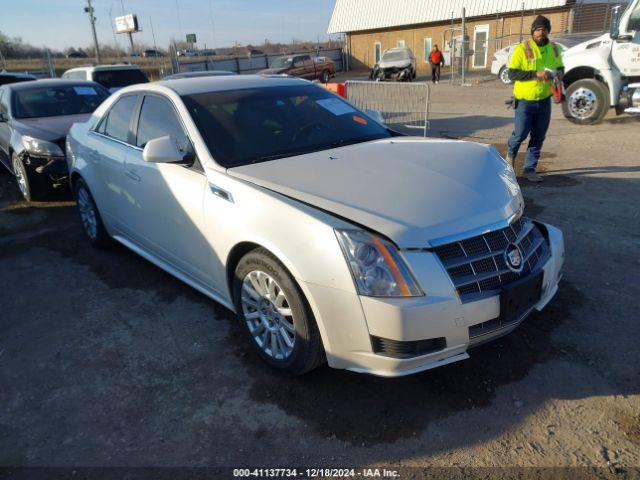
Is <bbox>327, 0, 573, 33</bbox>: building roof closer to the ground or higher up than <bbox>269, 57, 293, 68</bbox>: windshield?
higher up

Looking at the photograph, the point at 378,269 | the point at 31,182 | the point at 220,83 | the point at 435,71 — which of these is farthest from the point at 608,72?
the point at 435,71

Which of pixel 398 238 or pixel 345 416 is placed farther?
pixel 345 416

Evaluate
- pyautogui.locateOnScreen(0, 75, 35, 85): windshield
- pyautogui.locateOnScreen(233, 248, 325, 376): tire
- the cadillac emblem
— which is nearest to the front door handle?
pyautogui.locateOnScreen(233, 248, 325, 376): tire

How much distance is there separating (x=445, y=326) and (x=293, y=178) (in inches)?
48.7

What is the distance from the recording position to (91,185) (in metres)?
4.87

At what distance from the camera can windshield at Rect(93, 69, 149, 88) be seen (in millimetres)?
12775

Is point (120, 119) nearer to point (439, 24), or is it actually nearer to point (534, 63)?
point (534, 63)

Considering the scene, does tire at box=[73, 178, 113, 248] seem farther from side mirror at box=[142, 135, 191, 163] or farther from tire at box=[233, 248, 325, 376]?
tire at box=[233, 248, 325, 376]

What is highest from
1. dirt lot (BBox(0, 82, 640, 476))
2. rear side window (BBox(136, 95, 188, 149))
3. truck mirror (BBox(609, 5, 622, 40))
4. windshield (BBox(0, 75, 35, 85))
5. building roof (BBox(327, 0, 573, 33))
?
building roof (BBox(327, 0, 573, 33))

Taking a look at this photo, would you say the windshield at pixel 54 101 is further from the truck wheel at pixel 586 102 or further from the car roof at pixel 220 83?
the truck wheel at pixel 586 102

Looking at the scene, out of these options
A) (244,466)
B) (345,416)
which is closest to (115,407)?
(244,466)

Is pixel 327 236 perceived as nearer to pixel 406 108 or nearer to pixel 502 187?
pixel 502 187

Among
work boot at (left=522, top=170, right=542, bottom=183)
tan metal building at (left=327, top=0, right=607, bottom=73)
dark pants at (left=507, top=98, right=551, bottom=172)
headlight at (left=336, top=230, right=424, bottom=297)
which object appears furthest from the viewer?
tan metal building at (left=327, top=0, right=607, bottom=73)

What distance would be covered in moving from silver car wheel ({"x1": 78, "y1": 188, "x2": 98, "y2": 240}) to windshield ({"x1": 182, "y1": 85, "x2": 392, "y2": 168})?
2046 mm
